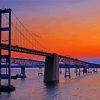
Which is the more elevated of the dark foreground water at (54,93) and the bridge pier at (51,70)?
the bridge pier at (51,70)

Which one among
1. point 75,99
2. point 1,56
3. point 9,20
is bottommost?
point 75,99

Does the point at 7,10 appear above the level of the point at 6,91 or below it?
above

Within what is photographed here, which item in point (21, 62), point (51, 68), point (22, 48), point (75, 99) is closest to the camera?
point (75, 99)

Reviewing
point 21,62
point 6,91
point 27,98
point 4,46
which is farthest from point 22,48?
point 21,62

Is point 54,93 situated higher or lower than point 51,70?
lower

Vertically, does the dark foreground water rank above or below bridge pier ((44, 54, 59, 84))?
below

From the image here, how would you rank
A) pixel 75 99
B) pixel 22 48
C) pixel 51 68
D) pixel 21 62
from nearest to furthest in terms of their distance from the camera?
pixel 75 99 → pixel 22 48 → pixel 51 68 → pixel 21 62

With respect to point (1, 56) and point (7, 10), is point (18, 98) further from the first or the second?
point (7, 10)

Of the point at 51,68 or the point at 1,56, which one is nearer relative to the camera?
the point at 1,56

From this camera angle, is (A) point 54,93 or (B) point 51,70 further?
(B) point 51,70

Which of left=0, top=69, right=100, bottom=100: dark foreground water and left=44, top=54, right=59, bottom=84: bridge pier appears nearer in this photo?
left=0, top=69, right=100, bottom=100: dark foreground water

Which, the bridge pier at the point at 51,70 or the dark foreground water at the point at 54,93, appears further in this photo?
the bridge pier at the point at 51,70
